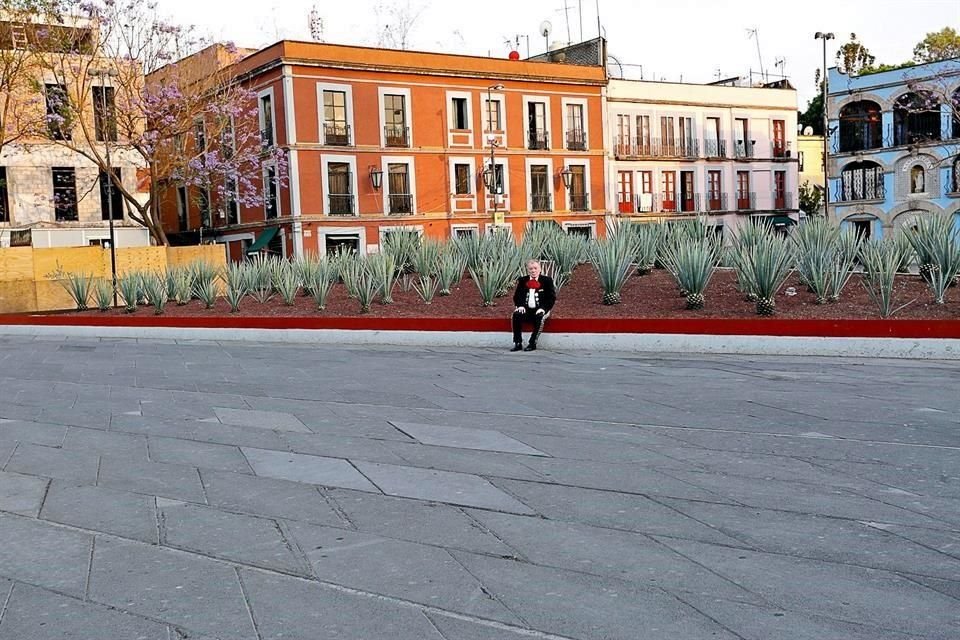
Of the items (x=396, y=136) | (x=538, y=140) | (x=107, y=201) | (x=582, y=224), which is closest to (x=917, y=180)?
(x=582, y=224)

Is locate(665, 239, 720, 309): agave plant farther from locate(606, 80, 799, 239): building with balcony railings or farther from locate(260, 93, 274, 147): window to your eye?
locate(606, 80, 799, 239): building with balcony railings

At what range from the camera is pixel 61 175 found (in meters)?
41.5

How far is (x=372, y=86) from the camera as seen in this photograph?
43.2m

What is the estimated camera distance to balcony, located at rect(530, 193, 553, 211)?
47.8 metres

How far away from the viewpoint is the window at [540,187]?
47.8 m

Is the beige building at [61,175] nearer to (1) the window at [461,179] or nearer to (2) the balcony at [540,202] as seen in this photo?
(1) the window at [461,179]

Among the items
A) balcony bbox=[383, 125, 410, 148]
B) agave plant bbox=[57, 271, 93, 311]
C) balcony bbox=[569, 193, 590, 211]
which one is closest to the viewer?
agave plant bbox=[57, 271, 93, 311]

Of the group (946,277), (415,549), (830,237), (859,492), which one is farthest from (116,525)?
(830,237)

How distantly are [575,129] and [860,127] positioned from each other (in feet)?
44.9

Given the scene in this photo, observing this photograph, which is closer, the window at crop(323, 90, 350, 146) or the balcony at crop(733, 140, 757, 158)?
the window at crop(323, 90, 350, 146)

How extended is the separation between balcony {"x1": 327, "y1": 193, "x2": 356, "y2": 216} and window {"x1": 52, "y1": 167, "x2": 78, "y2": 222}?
10620 mm

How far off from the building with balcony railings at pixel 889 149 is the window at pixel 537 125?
14209 mm

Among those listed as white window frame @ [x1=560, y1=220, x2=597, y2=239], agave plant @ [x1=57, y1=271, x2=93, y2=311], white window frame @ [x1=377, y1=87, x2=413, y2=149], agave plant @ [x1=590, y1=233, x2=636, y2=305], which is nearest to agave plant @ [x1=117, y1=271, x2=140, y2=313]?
agave plant @ [x1=57, y1=271, x2=93, y2=311]

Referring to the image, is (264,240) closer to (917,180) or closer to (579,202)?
(579,202)
